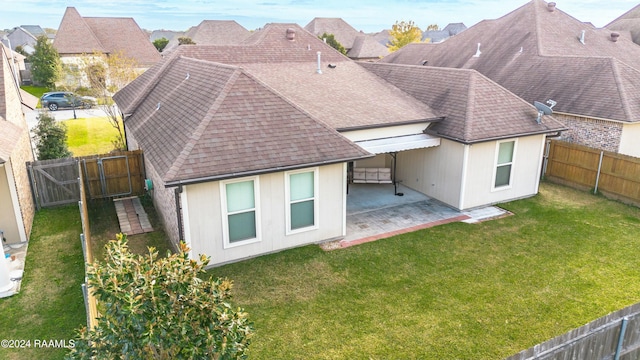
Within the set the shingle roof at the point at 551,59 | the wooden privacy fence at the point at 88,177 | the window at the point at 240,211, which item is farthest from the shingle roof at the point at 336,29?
the window at the point at 240,211

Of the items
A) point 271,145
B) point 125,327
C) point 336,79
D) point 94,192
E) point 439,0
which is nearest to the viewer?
point 125,327

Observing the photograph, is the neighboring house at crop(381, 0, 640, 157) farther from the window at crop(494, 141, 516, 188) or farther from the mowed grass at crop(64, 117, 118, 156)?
the mowed grass at crop(64, 117, 118, 156)

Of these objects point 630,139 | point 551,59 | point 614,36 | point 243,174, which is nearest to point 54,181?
point 243,174

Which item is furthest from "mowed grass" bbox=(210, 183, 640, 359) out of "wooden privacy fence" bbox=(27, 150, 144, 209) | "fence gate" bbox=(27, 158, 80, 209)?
"fence gate" bbox=(27, 158, 80, 209)

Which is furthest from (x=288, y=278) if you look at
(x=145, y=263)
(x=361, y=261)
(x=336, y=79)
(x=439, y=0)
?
(x=439, y=0)

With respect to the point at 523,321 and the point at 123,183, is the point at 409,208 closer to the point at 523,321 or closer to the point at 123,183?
the point at 523,321

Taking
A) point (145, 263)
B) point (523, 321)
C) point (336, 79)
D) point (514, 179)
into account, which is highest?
point (336, 79)
